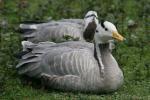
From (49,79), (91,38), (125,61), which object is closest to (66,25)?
(91,38)

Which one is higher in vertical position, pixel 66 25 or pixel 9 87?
pixel 66 25

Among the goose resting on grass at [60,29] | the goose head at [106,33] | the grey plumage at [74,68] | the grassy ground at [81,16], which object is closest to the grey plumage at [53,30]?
the goose resting on grass at [60,29]

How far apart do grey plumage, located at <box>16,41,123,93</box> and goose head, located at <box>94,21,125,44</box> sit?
0.12 meters

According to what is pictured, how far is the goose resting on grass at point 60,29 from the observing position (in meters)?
10.8

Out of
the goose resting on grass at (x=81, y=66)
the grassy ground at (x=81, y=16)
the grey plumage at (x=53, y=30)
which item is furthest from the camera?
the grey plumage at (x=53, y=30)

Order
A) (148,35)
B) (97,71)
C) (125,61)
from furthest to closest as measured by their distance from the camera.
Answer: (148,35) < (125,61) < (97,71)

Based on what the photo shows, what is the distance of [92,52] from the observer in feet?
30.6

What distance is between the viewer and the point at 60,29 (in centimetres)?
1075

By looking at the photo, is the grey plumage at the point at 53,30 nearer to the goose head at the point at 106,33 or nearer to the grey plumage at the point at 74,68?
the grey plumage at the point at 74,68

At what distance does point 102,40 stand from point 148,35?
301 centimetres

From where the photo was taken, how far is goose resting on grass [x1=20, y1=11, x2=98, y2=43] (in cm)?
1075

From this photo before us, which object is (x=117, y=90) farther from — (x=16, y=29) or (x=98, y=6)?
(x=98, y=6)

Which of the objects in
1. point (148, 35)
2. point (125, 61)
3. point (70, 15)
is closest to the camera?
point (125, 61)

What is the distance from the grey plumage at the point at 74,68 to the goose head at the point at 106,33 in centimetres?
12
